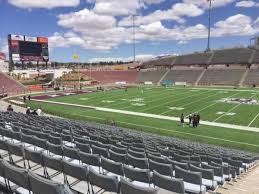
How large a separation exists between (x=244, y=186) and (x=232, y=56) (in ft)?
275

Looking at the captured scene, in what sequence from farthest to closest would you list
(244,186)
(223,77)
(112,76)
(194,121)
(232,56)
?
(112,76) < (232,56) < (223,77) < (194,121) < (244,186)

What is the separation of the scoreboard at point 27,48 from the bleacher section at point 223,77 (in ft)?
144

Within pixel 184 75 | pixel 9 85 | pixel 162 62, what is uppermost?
pixel 162 62

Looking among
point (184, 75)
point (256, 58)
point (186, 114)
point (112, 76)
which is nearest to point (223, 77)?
point (184, 75)

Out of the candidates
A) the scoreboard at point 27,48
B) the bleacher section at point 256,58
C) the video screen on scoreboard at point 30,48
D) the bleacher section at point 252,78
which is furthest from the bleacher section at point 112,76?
the bleacher section at point 256,58

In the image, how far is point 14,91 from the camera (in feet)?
209

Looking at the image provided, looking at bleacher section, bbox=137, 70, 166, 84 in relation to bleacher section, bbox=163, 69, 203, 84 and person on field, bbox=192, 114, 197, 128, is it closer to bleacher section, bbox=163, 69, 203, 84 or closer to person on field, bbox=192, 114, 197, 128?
bleacher section, bbox=163, 69, 203, 84

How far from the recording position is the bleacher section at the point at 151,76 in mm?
88062

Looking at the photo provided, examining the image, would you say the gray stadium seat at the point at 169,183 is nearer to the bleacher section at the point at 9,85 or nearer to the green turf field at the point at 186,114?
the green turf field at the point at 186,114

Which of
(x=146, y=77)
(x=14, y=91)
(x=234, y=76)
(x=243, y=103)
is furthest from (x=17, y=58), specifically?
(x=243, y=103)

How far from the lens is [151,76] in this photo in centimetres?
9056

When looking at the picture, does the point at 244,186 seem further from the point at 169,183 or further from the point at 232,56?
the point at 232,56

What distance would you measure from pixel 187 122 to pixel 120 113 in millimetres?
8825

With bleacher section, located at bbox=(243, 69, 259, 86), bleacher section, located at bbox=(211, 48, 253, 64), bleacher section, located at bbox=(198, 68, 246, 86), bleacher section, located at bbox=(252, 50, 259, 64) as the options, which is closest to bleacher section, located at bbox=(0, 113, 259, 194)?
bleacher section, located at bbox=(243, 69, 259, 86)
